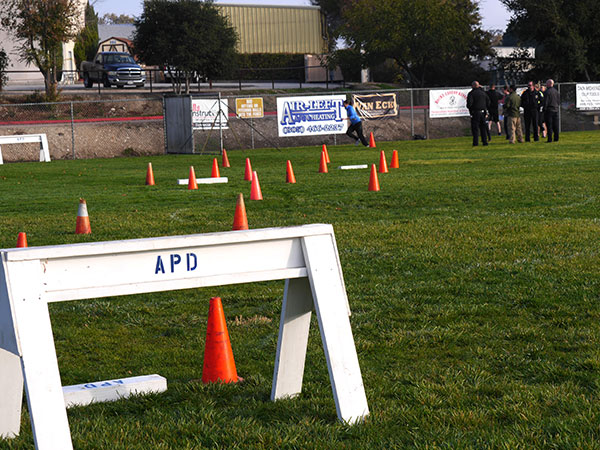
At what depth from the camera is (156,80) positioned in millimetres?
61250

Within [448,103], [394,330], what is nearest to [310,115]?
[448,103]

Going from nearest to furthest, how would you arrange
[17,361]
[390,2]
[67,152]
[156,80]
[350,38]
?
[17,361], [67,152], [390,2], [350,38], [156,80]

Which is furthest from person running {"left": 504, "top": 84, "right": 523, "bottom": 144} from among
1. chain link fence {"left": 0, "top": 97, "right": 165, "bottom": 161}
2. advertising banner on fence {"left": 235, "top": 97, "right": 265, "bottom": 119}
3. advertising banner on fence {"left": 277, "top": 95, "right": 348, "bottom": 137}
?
chain link fence {"left": 0, "top": 97, "right": 165, "bottom": 161}

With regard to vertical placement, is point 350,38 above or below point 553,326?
above

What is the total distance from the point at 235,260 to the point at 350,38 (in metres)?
54.0

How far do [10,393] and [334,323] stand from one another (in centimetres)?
155

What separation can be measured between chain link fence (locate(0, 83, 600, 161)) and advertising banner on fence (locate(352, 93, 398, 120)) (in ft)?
0.86

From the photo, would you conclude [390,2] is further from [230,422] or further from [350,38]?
[230,422]

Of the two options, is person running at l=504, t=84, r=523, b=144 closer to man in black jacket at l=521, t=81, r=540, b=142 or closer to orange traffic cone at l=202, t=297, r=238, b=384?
man in black jacket at l=521, t=81, r=540, b=142

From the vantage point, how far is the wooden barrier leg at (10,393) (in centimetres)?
407

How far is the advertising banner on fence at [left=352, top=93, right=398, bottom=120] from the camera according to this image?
3394 cm

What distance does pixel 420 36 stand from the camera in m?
52.9

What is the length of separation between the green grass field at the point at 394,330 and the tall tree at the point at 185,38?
3589 cm

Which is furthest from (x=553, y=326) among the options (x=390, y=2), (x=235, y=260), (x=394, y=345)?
(x=390, y=2)
